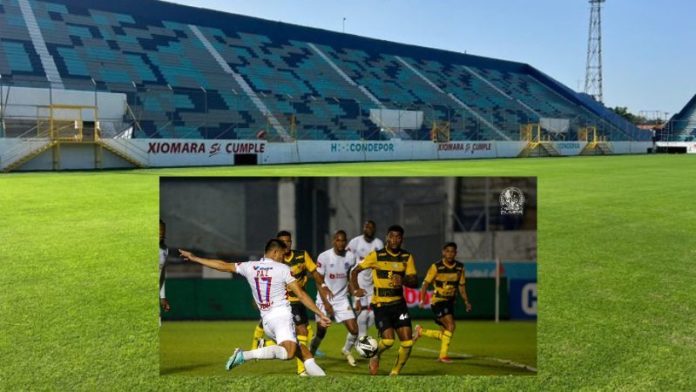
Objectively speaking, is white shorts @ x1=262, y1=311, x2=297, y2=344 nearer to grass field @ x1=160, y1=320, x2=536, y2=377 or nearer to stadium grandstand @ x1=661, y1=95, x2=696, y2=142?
grass field @ x1=160, y1=320, x2=536, y2=377

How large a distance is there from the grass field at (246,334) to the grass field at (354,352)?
0.13 m

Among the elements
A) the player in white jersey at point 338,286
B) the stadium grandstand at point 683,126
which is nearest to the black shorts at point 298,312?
the player in white jersey at point 338,286

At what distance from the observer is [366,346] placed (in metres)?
3.73

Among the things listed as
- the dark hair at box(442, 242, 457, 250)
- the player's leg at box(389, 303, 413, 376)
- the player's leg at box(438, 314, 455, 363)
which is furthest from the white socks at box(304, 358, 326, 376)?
the dark hair at box(442, 242, 457, 250)

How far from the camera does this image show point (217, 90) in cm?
4356

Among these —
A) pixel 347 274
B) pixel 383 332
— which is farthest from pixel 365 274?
pixel 383 332

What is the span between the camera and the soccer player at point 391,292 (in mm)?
3736

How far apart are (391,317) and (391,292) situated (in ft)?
0.47

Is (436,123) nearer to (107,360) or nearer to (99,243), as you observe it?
(99,243)

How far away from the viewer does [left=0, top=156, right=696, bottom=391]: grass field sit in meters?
4.12

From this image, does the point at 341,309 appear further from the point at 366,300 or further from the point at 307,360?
the point at 307,360

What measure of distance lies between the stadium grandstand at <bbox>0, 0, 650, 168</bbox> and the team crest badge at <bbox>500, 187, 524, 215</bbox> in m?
30.8

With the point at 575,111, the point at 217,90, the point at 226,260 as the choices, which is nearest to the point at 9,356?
the point at 226,260

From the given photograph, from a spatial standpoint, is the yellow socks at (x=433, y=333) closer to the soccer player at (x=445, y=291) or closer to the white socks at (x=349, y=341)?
the soccer player at (x=445, y=291)
